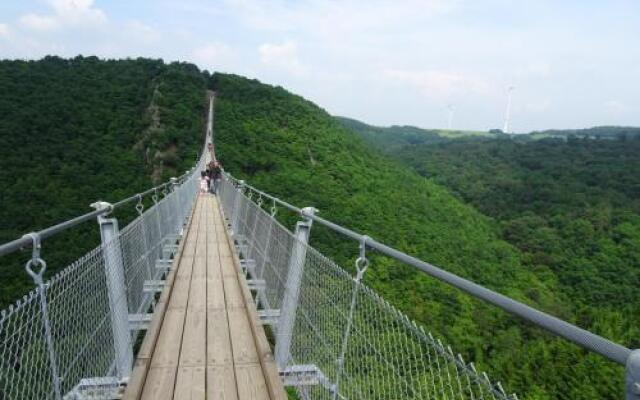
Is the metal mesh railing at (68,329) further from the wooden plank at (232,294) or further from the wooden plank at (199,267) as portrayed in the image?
the wooden plank at (199,267)

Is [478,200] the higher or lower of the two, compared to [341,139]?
lower

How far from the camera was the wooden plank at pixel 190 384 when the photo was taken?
2965 millimetres

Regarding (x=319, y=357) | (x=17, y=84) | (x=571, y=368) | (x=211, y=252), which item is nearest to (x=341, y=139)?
(x=17, y=84)

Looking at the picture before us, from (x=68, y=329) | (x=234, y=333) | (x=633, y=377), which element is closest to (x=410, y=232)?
(x=234, y=333)

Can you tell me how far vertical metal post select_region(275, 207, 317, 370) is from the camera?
11.5 feet

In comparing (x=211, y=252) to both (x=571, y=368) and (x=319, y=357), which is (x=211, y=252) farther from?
(x=571, y=368)

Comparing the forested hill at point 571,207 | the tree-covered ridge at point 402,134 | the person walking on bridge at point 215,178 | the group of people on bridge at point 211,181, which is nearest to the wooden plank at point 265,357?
the person walking on bridge at point 215,178

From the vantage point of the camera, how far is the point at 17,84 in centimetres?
4981

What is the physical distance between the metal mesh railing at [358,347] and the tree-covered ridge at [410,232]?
27.0ft

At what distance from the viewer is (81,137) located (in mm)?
44219

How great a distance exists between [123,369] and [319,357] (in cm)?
162

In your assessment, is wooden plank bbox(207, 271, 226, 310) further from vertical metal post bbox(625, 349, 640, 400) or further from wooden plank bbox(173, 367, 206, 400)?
vertical metal post bbox(625, 349, 640, 400)

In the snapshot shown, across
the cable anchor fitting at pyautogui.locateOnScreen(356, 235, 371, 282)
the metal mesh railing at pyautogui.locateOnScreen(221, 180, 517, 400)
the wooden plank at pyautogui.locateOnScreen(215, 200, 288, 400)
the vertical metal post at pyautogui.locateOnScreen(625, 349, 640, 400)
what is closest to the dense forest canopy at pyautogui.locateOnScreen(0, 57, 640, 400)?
the wooden plank at pyautogui.locateOnScreen(215, 200, 288, 400)

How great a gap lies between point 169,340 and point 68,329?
1375 mm
